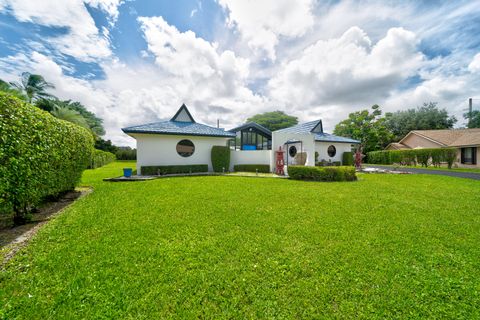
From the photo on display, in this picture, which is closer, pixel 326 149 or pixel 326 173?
pixel 326 173

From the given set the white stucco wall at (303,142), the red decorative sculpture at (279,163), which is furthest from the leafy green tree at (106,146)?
the red decorative sculpture at (279,163)

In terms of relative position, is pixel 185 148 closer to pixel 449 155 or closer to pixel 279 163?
pixel 279 163

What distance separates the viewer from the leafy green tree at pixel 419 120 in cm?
3203

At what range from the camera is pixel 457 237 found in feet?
11.7

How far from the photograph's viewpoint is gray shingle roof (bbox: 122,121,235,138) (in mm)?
11969

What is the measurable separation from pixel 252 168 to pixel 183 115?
25.4 ft

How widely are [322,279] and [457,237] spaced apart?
3.58m

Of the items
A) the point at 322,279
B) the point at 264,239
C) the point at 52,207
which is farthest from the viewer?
the point at 52,207

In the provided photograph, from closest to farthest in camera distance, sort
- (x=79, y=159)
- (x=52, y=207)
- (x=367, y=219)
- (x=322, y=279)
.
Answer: (x=322, y=279)
(x=367, y=219)
(x=52, y=207)
(x=79, y=159)

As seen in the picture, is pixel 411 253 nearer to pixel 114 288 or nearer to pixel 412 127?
pixel 114 288

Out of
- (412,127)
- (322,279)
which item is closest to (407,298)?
(322,279)

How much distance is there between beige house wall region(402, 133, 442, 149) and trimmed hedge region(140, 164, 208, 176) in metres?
30.4

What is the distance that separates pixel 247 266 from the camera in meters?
2.65

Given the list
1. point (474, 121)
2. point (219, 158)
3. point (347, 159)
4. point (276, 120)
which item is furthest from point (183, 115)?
point (474, 121)
